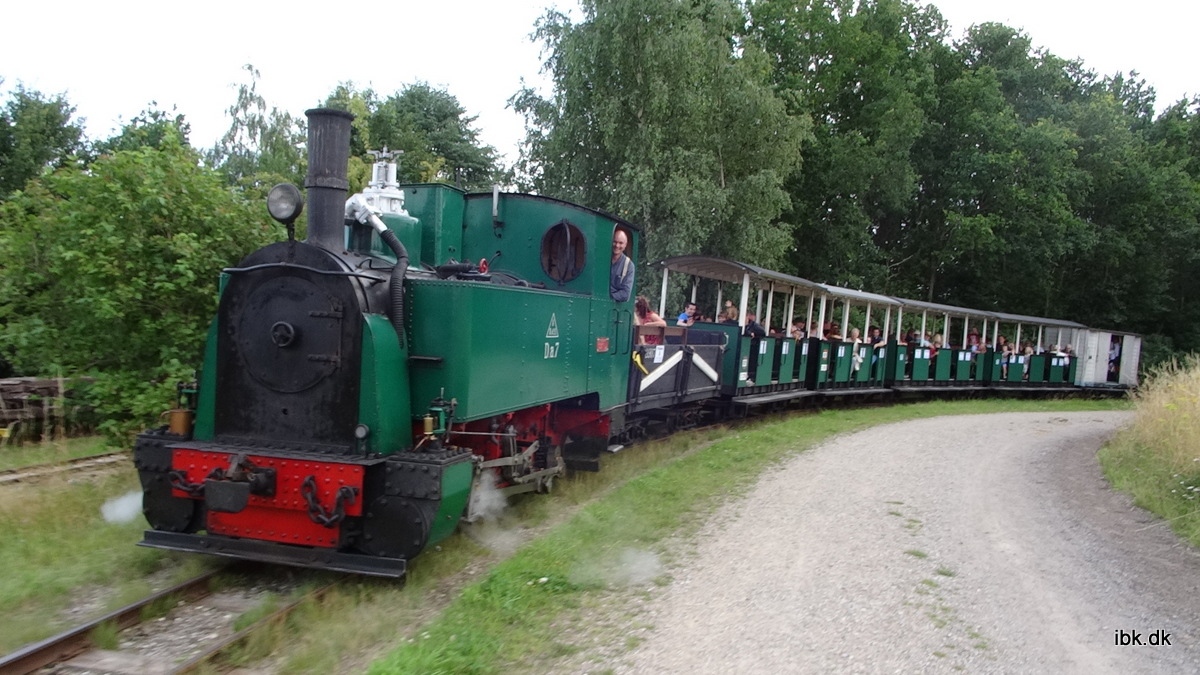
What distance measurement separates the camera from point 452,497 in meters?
5.38

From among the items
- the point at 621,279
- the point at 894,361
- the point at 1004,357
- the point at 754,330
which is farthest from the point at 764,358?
the point at 1004,357

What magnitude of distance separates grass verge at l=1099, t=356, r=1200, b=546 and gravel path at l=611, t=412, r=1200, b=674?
0.24 m

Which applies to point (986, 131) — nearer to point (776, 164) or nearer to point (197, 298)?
point (776, 164)

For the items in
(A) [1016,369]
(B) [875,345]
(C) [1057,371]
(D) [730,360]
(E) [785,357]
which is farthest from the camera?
(C) [1057,371]

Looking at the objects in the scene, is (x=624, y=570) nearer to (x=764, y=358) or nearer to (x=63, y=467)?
(x=63, y=467)

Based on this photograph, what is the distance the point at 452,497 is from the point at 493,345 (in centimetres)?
121

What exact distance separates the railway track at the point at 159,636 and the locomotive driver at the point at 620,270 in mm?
4383

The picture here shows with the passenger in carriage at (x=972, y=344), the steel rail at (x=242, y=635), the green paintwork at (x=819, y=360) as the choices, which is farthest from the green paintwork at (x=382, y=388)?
the passenger in carriage at (x=972, y=344)

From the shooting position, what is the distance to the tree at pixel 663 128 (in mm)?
21281

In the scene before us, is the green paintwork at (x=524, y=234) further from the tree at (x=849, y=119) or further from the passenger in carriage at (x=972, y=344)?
the tree at (x=849, y=119)

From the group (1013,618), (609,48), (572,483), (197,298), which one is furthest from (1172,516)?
(609,48)

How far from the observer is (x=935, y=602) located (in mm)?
5656

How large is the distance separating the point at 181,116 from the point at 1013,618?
35.3 metres

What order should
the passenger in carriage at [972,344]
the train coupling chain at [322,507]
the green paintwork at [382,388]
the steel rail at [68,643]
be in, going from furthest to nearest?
the passenger in carriage at [972,344] → the green paintwork at [382,388] → the train coupling chain at [322,507] → the steel rail at [68,643]
